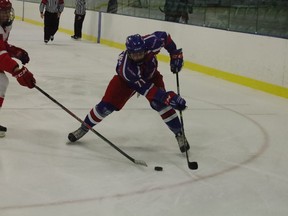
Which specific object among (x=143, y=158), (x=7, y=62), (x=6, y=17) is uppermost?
(x=6, y=17)

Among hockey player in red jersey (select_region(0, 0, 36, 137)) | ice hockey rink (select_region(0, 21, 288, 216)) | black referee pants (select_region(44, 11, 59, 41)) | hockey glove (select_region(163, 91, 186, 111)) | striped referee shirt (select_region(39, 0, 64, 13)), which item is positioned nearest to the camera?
ice hockey rink (select_region(0, 21, 288, 216))

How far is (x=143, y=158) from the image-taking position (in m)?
3.16

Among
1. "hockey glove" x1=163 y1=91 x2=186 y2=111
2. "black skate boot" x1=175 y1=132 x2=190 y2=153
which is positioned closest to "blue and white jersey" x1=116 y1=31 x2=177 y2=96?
"hockey glove" x1=163 y1=91 x2=186 y2=111

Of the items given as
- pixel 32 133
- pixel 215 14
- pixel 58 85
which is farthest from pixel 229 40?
pixel 32 133

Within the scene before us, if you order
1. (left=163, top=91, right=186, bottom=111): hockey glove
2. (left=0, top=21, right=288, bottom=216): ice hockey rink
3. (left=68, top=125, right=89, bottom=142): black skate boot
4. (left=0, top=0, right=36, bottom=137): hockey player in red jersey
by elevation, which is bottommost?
(left=0, top=21, right=288, bottom=216): ice hockey rink

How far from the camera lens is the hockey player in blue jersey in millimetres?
2893

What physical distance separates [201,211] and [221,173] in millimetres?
602

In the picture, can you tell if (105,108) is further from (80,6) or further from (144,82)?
(80,6)

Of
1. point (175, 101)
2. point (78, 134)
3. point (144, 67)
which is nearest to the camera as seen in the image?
point (175, 101)

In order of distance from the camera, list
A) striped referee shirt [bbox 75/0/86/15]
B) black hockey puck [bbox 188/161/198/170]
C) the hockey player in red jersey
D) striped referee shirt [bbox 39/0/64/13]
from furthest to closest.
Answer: striped referee shirt [bbox 75/0/86/15] < striped referee shirt [bbox 39/0/64/13] < the hockey player in red jersey < black hockey puck [bbox 188/161/198/170]

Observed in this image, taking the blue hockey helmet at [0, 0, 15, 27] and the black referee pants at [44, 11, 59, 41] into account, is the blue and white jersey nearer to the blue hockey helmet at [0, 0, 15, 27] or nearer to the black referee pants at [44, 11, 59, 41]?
the blue hockey helmet at [0, 0, 15, 27]

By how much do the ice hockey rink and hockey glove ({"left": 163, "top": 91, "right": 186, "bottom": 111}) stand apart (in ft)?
1.20

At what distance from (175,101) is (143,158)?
482 mm

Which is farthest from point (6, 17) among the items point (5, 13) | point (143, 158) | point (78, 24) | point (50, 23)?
point (78, 24)
